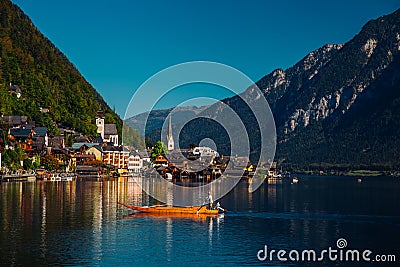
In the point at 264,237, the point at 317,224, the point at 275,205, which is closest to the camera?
the point at 264,237

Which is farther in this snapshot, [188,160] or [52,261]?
[188,160]

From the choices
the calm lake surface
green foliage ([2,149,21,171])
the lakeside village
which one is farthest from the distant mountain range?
the calm lake surface

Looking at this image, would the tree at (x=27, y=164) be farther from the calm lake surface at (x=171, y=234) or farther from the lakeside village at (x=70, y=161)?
the calm lake surface at (x=171, y=234)

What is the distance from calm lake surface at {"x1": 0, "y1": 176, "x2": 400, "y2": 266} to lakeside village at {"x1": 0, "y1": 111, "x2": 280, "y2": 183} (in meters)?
50.7

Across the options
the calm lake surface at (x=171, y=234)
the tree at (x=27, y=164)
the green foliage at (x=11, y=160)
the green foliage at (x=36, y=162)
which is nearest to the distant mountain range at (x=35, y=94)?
the green foliage at (x=36, y=162)

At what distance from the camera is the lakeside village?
113 meters

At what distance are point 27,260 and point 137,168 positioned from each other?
168 m

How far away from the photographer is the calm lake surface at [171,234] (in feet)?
110

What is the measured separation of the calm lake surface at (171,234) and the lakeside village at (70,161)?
50654 millimetres

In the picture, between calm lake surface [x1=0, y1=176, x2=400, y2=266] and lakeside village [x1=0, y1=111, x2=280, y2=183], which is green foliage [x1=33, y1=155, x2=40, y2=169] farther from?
calm lake surface [x1=0, y1=176, x2=400, y2=266]

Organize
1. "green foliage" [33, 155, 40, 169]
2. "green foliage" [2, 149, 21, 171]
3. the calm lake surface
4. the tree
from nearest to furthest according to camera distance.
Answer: the calm lake surface → "green foliage" [2, 149, 21, 171] → the tree → "green foliage" [33, 155, 40, 169]

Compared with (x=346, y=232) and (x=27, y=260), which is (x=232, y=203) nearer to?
(x=346, y=232)

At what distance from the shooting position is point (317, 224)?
50.0 metres

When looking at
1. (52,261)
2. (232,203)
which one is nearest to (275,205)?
(232,203)
